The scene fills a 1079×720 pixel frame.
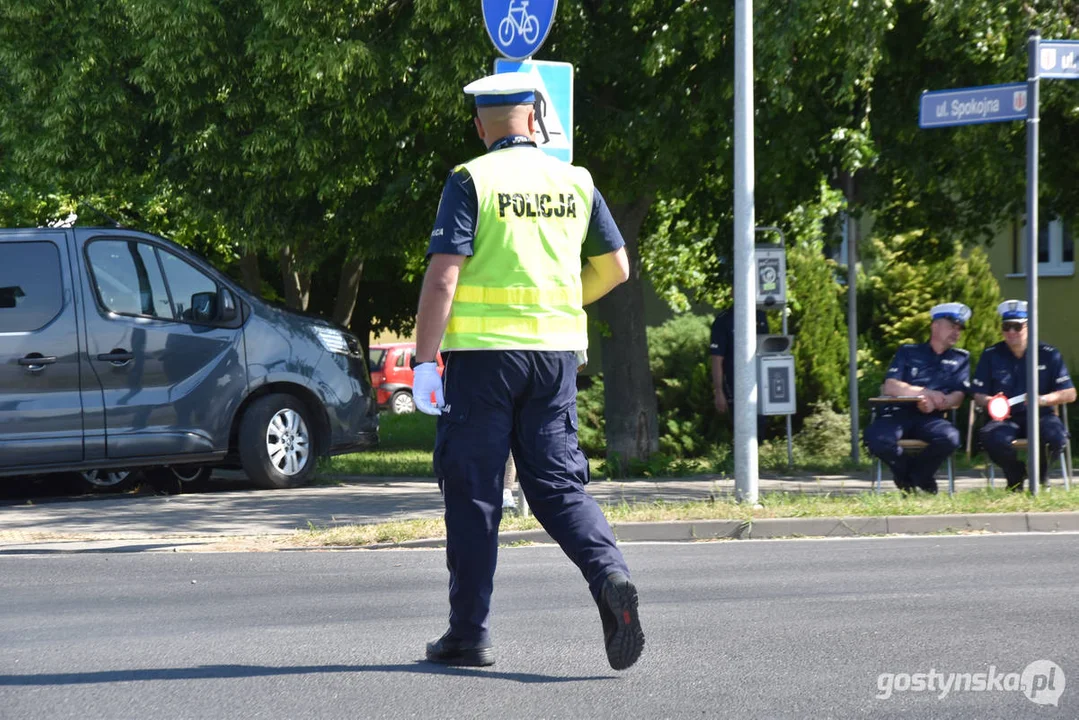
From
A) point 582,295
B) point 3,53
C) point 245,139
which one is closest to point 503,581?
point 582,295

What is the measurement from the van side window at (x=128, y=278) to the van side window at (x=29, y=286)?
1.00ft

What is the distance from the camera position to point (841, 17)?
453 inches

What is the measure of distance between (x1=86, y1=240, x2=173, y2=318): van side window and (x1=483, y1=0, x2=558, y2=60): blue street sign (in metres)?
4.09

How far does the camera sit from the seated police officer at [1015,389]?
10.8 meters

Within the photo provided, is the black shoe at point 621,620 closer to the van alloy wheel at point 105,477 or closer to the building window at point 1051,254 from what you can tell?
the van alloy wheel at point 105,477

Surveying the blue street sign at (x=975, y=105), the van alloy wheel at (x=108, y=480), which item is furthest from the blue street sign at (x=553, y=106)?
the van alloy wheel at (x=108, y=480)

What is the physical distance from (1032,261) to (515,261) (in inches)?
244

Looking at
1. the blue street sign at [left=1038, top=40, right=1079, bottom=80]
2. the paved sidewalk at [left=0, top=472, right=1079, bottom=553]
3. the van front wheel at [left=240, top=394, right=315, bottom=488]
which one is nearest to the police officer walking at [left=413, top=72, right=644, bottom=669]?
the paved sidewalk at [left=0, top=472, right=1079, bottom=553]

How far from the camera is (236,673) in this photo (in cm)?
541

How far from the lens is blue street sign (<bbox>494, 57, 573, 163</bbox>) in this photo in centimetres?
894

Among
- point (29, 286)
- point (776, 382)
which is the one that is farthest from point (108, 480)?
point (776, 382)

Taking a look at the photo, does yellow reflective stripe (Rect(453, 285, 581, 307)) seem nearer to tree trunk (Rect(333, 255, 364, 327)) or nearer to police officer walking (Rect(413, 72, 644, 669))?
police officer walking (Rect(413, 72, 644, 669))

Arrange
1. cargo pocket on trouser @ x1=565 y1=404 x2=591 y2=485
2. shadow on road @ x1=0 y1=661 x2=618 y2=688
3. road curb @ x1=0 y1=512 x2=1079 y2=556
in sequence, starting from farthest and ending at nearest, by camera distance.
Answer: road curb @ x1=0 y1=512 x2=1079 y2=556 → shadow on road @ x1=0 y1=661 x2=618 y2=688 → cargo pocket on trouser @ x1=565 y1=404 x2=591 y2=485

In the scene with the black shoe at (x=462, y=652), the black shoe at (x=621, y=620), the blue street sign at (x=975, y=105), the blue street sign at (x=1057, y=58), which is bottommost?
the black shoe at (x=462, y=652)
